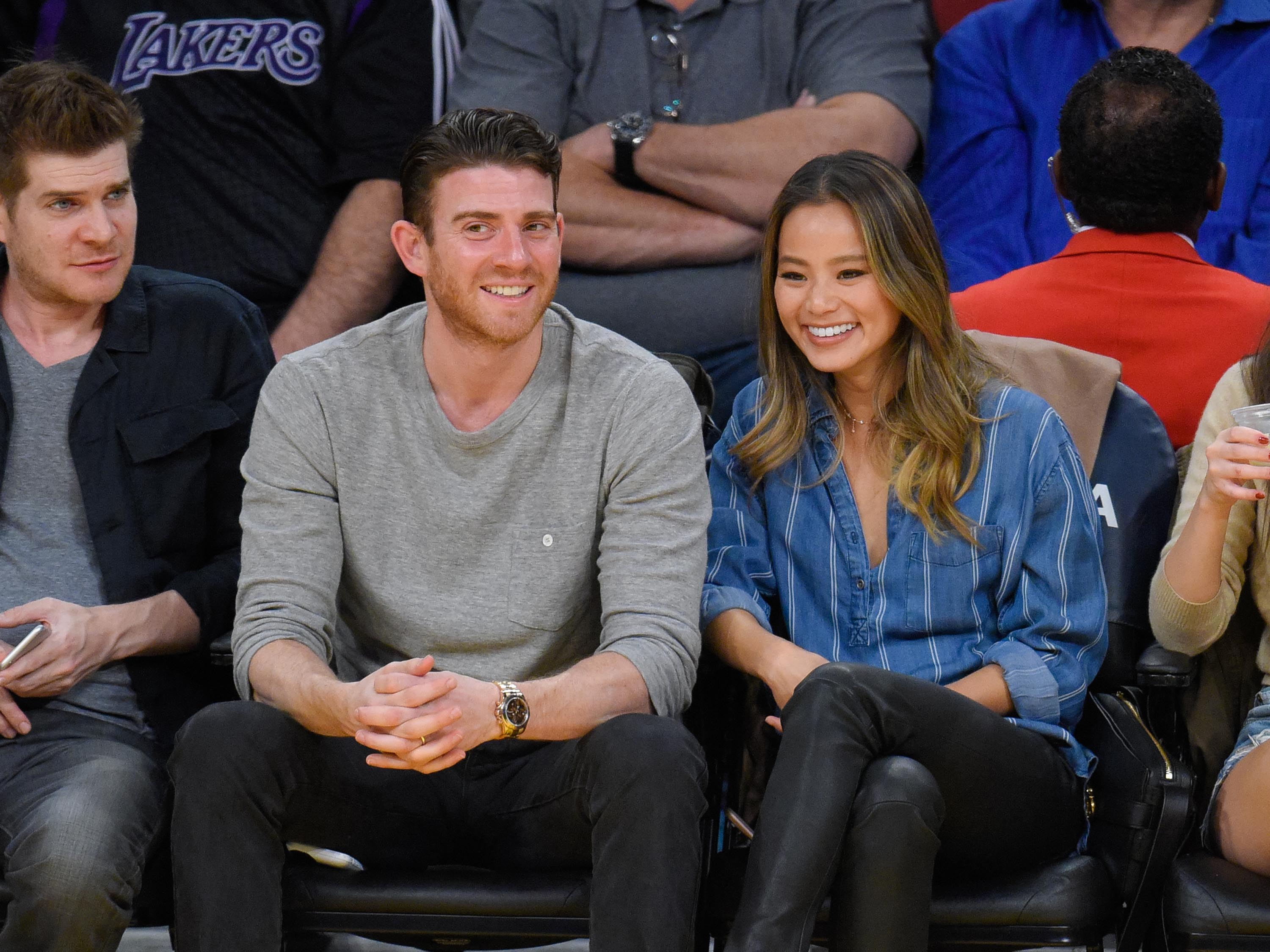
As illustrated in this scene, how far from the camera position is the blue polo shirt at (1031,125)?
11.4 ft

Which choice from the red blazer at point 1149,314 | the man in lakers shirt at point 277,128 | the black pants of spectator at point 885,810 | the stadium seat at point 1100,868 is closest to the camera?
the black pants of spectator at point 885,810

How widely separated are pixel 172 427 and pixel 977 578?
1.40 meters

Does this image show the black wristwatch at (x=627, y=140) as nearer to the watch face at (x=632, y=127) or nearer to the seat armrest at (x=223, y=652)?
the watch face at (x=632, y=127)

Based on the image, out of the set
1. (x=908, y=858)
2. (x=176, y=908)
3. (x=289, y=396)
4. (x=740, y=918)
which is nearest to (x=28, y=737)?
(x=176, y=908)

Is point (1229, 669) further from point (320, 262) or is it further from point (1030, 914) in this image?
point (320, 262)

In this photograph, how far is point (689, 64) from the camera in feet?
11.4

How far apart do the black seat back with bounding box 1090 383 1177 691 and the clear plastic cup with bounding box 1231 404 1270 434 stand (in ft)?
1.24

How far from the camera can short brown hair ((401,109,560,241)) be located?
243 centimetres

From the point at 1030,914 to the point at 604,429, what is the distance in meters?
0.97

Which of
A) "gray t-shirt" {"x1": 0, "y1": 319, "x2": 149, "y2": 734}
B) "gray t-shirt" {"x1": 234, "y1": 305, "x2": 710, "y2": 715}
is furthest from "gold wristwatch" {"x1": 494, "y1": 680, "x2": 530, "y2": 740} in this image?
"gray t-shirt" {"x1": 0, "y1": 319, "x2": 149, "y2": 734}

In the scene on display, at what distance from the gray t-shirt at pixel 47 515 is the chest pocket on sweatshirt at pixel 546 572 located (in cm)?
A: 69

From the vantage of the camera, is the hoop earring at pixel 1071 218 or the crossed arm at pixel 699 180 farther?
the crossed arm at pixel 699 180

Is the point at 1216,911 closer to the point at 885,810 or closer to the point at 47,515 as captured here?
the point at 885,810

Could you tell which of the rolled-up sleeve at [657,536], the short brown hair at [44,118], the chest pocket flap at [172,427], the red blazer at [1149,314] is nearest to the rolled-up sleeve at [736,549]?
the rolled-up sleeve at [657,536]
